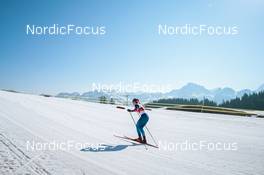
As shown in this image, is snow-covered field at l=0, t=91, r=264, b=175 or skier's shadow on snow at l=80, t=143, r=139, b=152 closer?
snow-covered field at l=0, t=91, r=264, b=175

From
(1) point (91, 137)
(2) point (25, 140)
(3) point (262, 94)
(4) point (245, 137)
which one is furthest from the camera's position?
(3) point (262, 94)

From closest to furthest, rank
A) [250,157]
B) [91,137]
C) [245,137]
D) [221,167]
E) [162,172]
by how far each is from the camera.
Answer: [162,172] < [221,167] < [250,157] < [91,137] < [245,137]

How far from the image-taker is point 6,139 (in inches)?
392

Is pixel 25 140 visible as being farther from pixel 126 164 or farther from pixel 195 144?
pixel 195 144

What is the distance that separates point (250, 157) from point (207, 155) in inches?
51.8

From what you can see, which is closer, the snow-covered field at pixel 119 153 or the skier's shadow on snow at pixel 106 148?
the snow-covered field at pixel 119 153

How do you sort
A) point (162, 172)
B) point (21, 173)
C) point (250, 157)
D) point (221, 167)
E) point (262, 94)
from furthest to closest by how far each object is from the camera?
point (262, 94), point (250, 157), point (221, 167), point (162, 172), point (21, 173)

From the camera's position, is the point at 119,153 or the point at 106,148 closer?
the point at 119,153

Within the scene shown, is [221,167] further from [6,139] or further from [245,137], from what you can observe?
[6,139]

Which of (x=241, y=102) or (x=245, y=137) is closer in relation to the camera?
(x=245, y=137)

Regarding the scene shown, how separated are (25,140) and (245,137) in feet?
30.7

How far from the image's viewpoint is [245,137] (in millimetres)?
12172

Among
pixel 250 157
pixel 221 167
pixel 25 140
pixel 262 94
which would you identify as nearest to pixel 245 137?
pixel 250 157

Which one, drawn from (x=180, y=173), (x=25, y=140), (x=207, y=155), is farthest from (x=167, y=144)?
(x=25, y=140)
